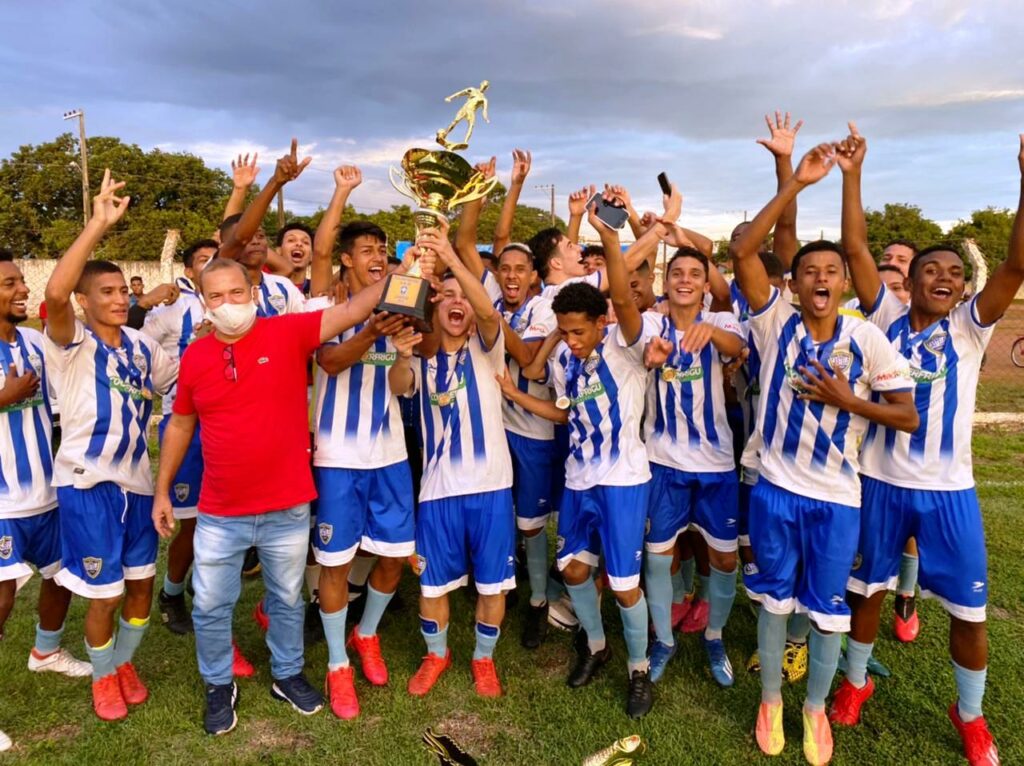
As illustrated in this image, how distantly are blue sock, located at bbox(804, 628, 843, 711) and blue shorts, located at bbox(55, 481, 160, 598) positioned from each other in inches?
139

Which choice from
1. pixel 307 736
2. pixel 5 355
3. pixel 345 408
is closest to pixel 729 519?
pixel 345 408

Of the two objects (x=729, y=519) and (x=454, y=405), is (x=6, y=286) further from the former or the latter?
(x=729, y=519)

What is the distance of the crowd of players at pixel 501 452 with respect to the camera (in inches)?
128

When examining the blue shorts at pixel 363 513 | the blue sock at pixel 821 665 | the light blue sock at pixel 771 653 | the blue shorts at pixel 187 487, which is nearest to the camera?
the blue sock at pixel 821 665

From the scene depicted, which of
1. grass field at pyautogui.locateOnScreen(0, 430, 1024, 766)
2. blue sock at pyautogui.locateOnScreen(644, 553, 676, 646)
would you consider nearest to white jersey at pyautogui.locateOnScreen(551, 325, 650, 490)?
blue sock at pyautogui.locateOnScreen(644, 553, 676, 646)

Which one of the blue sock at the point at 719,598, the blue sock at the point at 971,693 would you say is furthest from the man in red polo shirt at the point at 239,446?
the blue sock at the point at 971,693

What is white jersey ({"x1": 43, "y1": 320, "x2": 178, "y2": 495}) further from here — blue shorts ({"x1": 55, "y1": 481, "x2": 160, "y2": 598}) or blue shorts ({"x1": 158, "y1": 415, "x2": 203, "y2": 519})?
blue shorts ({"x1": 158, "y1": 415, "x2": 203, "y2": 519})

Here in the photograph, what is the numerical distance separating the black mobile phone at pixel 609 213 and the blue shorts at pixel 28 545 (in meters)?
3.42

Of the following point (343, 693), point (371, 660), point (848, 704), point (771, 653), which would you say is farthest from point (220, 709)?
point (848, 704)

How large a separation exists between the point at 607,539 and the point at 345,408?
5.26 ft

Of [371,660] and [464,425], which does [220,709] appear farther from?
[464,425]

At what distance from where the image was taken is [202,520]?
3.44 meters

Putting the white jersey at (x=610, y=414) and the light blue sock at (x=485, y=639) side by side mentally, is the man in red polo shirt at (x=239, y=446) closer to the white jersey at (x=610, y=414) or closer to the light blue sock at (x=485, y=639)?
the light blue sock at (x=485, y=639)

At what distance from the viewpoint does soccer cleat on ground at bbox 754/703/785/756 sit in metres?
3.29
